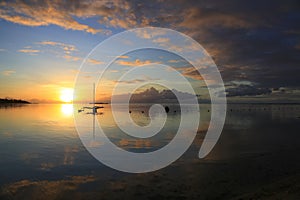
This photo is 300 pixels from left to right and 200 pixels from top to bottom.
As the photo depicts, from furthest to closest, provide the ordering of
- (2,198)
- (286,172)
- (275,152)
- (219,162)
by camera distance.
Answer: (275,152)
(219,162)
(286,172)
(2,198)

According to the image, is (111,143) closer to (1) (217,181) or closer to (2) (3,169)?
(2) (3,169)

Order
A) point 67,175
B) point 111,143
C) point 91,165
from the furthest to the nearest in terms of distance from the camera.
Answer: point 111,143 < point 91,165 < point 67,175

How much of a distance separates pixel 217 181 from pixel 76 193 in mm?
7672

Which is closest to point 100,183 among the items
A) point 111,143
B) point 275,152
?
point 111,143

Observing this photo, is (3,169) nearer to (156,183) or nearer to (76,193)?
(76,193)

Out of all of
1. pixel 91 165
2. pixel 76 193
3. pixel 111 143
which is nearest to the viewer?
pixel 76 193

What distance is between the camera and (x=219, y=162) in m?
17.1

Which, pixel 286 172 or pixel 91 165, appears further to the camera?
pixel 91 165

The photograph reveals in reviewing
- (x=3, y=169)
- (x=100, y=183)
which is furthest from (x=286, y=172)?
(x=3, y=169)

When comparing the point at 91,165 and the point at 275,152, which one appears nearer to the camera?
the point at 91,165

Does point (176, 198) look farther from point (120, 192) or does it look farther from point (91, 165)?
point (91, 165)

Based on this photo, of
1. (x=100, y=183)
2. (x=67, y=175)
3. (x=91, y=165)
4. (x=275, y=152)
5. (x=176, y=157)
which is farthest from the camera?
(x=275, y=152)

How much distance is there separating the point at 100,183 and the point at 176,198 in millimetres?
4407

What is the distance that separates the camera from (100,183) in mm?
12656
